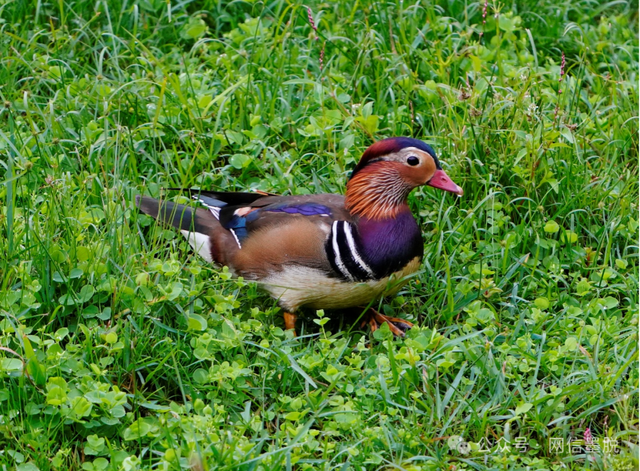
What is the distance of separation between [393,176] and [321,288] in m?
0.55

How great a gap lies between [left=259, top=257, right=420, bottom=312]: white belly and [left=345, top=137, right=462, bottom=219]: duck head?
0.27 metres

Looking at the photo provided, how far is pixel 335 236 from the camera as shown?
3459mm

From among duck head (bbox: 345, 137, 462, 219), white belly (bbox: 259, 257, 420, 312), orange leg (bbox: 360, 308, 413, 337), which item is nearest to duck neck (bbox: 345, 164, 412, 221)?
duck head (bbox: 345, 137, 462, 219)

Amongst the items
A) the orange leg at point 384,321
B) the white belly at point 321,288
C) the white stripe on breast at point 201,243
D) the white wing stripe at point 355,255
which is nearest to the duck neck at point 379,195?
the white wing stripe at point 355,255

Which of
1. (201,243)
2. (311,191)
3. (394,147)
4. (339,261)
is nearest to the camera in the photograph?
(339,261)

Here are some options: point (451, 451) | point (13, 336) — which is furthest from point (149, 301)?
point (451, 451)

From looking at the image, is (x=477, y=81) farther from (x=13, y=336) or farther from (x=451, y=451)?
(x=13, y=336)

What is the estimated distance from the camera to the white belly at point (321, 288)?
343cm

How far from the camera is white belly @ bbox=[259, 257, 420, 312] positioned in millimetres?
3428

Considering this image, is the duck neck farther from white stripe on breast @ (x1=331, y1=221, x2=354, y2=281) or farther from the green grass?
the green grass

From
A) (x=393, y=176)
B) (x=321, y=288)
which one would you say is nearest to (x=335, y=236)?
(x=321, y=288)

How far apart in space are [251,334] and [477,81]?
1877mm

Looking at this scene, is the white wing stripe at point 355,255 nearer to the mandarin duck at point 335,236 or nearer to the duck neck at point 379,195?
the mandarin duck at point 335,236

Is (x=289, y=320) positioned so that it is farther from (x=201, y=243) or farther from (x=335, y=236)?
(x=201, y=243)
